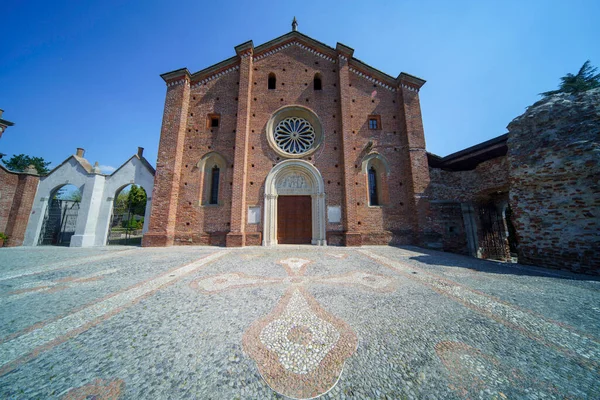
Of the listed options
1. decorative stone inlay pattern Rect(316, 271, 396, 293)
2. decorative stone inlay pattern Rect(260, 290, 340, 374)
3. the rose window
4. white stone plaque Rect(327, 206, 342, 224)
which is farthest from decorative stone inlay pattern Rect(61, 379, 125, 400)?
the rose window

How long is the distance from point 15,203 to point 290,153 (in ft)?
53.3

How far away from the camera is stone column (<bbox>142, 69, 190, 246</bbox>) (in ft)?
31.7

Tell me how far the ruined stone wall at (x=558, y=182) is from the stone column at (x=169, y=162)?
48.3 ft

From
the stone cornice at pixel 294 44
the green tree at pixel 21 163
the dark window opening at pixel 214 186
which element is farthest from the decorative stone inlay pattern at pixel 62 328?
the green tree at pixel 21 163

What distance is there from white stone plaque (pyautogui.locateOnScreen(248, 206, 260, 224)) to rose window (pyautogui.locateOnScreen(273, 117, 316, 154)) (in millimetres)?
3922

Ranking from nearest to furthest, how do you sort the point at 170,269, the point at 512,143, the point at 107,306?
the point at 107,306 < the point at 170,269 < the point at 512,143

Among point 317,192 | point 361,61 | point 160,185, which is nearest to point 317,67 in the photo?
point 361,61

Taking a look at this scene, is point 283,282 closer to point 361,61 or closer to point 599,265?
point 599,265

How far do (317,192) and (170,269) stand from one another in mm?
7528

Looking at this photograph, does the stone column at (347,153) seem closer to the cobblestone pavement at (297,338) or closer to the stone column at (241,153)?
the stone column at (241,153)

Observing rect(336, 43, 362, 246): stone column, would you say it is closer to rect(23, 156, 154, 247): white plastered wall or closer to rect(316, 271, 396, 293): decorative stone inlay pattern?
rect(316, 271, 396, 293): decorative stone inlay pattern

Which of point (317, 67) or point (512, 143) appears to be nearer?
point (512, 143)

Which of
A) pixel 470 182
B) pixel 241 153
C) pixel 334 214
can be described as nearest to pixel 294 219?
pixel 334 214

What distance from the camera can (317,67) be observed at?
1227 centimetres
